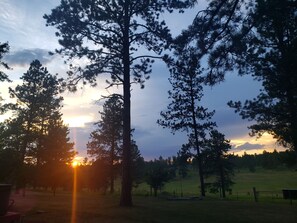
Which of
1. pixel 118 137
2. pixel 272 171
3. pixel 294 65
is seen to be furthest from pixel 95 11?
pixel 272 171

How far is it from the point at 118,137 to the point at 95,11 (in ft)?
105

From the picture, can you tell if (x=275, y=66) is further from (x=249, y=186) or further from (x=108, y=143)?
(x=249, y=186)

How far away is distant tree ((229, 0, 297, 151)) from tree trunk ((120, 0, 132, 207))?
7.83 m

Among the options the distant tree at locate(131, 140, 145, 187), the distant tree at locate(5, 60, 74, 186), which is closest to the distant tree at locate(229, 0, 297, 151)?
the distant tree at locate(5, 60, 74, 186)

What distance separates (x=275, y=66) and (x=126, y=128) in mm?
10035

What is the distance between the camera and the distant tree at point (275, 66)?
1078 centimetres

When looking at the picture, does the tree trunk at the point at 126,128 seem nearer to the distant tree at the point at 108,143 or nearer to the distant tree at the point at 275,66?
the distant tree at the point at 275,66

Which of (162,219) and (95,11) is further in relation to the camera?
(95,11)

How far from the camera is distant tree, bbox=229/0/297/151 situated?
10.8 m

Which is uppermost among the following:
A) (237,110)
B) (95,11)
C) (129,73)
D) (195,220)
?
(95,11)

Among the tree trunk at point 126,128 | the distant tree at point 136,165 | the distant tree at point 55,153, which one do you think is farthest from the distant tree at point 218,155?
the tree trunk at point 126,128

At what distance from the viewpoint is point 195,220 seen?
12.1 metres

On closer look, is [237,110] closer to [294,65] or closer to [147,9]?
[294,65]

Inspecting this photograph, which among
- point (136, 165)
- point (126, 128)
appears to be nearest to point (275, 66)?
point (126, 128)
